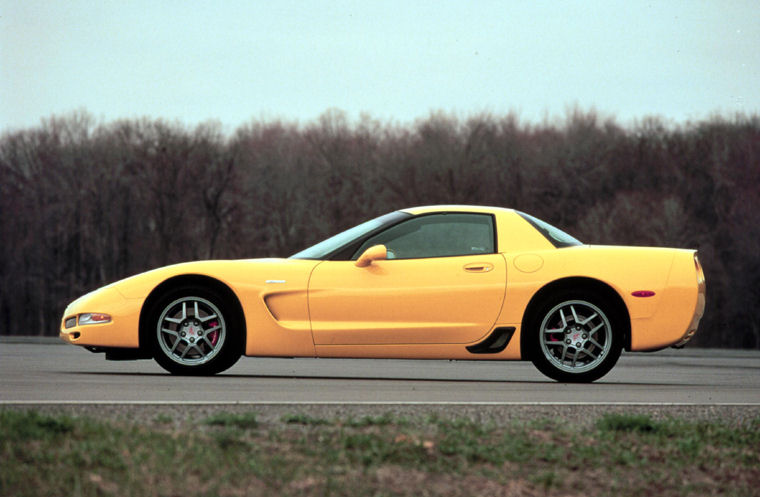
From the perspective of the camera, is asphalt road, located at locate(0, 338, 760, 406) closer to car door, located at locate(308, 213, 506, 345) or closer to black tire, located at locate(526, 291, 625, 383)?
black tire, located at locate(526, 291, 625, 383)

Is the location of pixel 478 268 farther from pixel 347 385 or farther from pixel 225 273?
pixel 225 273

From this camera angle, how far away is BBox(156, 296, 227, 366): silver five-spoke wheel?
9.29 m

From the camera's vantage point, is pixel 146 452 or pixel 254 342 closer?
pixel 146 452

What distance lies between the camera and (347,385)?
30.0 ft

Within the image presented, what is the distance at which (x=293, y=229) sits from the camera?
54.4 m

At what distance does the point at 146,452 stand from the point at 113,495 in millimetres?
614

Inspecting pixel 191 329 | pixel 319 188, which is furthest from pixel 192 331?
pixel 319 188

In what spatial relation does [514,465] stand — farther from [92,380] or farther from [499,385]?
[92,380]

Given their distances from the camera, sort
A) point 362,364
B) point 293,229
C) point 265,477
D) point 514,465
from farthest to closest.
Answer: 1. point 293,229
2. point 362,364
3. point 514,465
4. point 265,477

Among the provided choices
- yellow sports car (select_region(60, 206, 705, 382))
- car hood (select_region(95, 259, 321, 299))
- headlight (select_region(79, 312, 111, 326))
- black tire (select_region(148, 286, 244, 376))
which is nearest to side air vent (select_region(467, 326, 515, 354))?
yellow sports car (select_region(60, 206, 705, 382))

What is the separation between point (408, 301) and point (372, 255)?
1.70 ft

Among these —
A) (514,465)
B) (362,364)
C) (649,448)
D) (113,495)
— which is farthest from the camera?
(362,364)

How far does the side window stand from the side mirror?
20cm

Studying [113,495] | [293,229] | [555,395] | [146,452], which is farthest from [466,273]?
[293,229]
